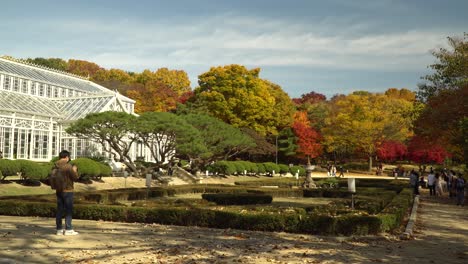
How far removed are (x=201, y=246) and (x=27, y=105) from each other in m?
32.8

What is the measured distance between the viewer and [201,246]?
8.57 m

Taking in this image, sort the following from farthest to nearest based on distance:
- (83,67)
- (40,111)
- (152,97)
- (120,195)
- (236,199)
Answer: (83,67), (152,97), (40,111), (120,195), (236,199)

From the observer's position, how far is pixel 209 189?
2548 cm

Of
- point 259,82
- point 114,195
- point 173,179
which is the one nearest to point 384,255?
point 114,195

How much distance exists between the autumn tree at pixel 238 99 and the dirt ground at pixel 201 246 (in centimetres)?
4245

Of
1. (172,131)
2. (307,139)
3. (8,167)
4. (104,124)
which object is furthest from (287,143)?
(8,167)

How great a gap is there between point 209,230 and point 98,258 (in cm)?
417

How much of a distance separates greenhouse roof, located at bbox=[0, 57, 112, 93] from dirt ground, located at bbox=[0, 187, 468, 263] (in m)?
34.7

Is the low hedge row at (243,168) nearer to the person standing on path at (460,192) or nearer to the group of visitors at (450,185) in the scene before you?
the group of visitors at (450,185)

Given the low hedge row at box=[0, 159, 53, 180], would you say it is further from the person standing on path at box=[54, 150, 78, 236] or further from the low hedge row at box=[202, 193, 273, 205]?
the person standing on path at box=[54, 150, 78, 236]

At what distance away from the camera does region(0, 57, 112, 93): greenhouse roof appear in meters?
41.7

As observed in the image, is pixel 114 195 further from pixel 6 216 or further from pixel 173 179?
pixel 173 179

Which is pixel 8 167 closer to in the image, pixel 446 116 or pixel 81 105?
pixel 81 105

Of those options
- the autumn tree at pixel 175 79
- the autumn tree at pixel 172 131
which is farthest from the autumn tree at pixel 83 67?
the autumn tree at pixel 172 131
